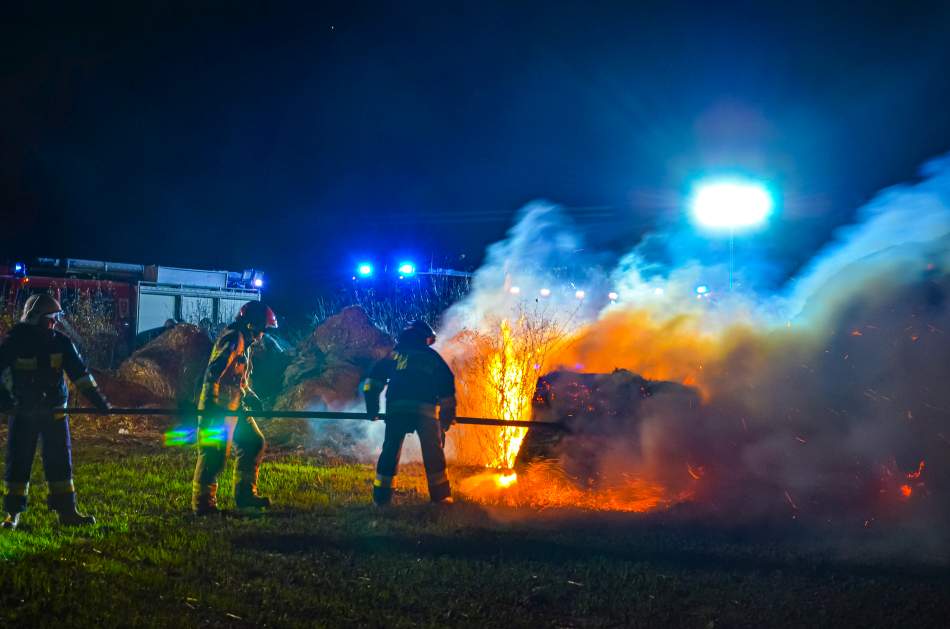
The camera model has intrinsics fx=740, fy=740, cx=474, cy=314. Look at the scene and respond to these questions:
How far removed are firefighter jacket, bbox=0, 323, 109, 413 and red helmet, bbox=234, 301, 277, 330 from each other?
142 centimetres

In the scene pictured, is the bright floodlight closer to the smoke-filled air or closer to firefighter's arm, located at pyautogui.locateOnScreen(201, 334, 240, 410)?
the smoke-filled air

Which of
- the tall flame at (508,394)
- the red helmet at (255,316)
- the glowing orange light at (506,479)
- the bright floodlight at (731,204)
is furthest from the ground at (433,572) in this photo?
the bright floodlight at (731,204)

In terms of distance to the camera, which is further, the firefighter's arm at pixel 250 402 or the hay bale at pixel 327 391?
the hay bale at pixel 327 391

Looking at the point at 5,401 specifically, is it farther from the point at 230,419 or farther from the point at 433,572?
the point at 433,572

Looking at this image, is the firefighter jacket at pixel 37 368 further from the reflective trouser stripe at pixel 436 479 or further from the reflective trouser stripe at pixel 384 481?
the reflective trouser stripe at pixel 436 479

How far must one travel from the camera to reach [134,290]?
22.2m

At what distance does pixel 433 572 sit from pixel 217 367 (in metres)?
3.08

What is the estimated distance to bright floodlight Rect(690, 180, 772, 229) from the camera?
41.7 feet

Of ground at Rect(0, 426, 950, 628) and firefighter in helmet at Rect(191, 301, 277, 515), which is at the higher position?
firefighter in helmet at Rect(191, 301, 277, 515)

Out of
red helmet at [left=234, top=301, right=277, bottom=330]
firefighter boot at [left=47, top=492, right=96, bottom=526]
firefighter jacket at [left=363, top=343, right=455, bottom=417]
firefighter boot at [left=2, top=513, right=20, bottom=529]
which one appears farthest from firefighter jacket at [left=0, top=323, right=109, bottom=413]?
firefighter jacket at [left=363, top=343, right=455, bottom=417]

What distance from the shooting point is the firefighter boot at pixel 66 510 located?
6328 millimetres

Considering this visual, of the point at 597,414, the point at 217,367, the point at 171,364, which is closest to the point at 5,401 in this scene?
the point at 217,367

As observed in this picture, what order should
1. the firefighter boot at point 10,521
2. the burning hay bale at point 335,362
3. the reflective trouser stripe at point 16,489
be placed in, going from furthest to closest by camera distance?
the burning hay bale at point 335,362 < the reflective trouser stripe at point 16,489 < the firefighter boot at point 10,521

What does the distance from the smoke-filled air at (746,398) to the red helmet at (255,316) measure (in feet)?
9.77
